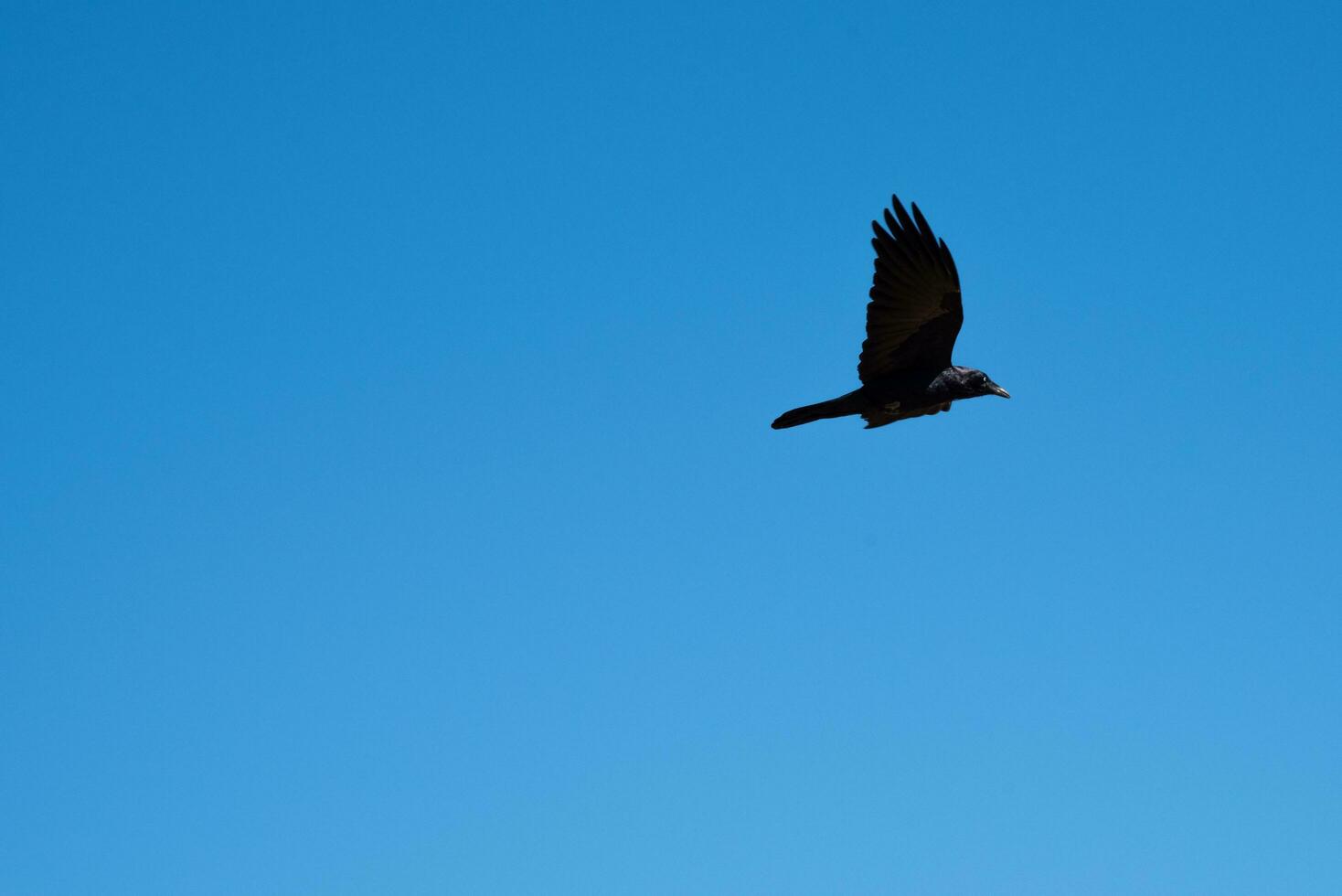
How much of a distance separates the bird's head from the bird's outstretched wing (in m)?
0.34

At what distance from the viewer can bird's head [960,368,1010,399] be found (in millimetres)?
24109

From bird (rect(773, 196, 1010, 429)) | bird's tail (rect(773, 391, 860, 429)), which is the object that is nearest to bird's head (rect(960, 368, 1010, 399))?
bird (rect(773, 196, 1010, 429))

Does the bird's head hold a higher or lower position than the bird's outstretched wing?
lower

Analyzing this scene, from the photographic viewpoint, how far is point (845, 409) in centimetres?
2383

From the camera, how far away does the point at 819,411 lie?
23.7 metres

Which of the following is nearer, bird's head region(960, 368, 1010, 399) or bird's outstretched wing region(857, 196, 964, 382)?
bird's outstretched wing region(857, 196, 964, 382)

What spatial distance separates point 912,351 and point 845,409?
4.42 ft

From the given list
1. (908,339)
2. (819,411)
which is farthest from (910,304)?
(819,411)

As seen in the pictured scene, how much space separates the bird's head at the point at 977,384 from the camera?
24.1m

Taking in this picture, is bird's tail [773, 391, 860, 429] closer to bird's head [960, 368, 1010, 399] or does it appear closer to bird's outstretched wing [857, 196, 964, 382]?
bird's outstretched wing [857, 196, 964, 382]

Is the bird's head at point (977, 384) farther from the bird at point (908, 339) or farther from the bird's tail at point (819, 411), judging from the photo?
the bird's tail at point (819, 411)

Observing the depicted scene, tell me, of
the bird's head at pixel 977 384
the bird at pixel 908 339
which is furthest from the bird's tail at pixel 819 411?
the bird's head at pixel 977 384

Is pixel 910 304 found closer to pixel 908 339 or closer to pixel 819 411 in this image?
pixel 908 339

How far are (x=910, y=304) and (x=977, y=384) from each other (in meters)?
1.87
